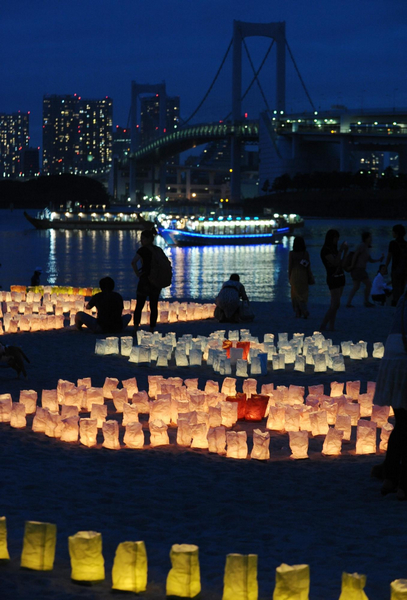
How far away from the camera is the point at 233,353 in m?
9.88

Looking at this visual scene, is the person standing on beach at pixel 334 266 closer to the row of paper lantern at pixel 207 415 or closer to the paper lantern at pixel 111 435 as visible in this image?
the row of paper lantern at pixel 207 415

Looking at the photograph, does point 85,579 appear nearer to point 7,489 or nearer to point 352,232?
point 7,489

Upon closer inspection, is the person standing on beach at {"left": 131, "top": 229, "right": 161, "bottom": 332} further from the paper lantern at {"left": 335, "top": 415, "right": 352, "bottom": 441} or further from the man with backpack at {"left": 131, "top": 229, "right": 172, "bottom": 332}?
the paper lantern at {"left": 335, "top": 415, "right": 352, "bottom": 441}

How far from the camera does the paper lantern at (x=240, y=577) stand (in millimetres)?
3697

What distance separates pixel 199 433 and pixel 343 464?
3.45ft

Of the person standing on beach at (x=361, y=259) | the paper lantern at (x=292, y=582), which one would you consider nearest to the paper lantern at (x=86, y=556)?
the paper lantern at (x=292, y=582)

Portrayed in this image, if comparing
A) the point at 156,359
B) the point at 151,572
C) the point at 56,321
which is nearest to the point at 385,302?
the point at 56,321

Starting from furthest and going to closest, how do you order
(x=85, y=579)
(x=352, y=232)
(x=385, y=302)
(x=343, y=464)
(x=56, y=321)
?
(x=352, y=232)
(x=385, y=302)
(x=56, y=321)
(x=343, y=464)
(x=85, y=579)

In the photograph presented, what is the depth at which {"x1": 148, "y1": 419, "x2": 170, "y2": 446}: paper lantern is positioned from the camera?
260 inches

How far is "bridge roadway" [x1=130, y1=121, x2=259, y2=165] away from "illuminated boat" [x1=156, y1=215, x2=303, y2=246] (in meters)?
29.1

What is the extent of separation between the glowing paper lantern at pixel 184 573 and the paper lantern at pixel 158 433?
2715 millimetres

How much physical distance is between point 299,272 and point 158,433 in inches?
300

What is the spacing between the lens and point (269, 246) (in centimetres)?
5812

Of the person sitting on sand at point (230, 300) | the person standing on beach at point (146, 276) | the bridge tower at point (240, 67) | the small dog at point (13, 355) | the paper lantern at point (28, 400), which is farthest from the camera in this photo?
the bridge tower at point (240, 67)
